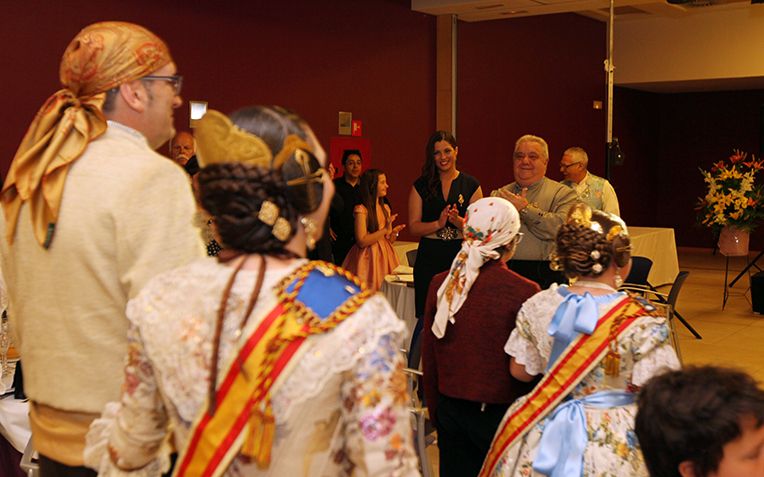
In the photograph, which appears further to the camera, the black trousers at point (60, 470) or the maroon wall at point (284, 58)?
the maroon wall at point (284, 58)

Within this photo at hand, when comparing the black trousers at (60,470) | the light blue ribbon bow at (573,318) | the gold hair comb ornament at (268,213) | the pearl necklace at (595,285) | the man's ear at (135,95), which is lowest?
the black trousers at (60,470)

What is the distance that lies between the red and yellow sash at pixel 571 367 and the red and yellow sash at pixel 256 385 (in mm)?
1478

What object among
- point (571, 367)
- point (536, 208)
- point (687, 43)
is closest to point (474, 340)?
point (571, 367)

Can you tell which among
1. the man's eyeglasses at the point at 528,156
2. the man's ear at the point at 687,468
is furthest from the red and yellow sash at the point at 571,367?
the man's eyeglasses at the point at 528,156

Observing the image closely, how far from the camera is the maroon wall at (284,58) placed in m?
5.91

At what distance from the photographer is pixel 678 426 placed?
5.24 feet

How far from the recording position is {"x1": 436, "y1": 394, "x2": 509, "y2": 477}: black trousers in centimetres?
306

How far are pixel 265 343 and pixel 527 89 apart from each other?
10.6m

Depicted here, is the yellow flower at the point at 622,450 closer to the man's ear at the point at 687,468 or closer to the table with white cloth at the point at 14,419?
the man's ear at the point at 687,468

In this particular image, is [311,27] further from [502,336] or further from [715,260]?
[715,260]

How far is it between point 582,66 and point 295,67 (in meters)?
6.09

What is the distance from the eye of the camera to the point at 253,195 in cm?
130

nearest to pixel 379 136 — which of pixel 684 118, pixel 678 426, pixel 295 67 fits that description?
pixel 295 67

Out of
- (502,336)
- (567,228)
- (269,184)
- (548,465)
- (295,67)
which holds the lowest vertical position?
(548,465)
